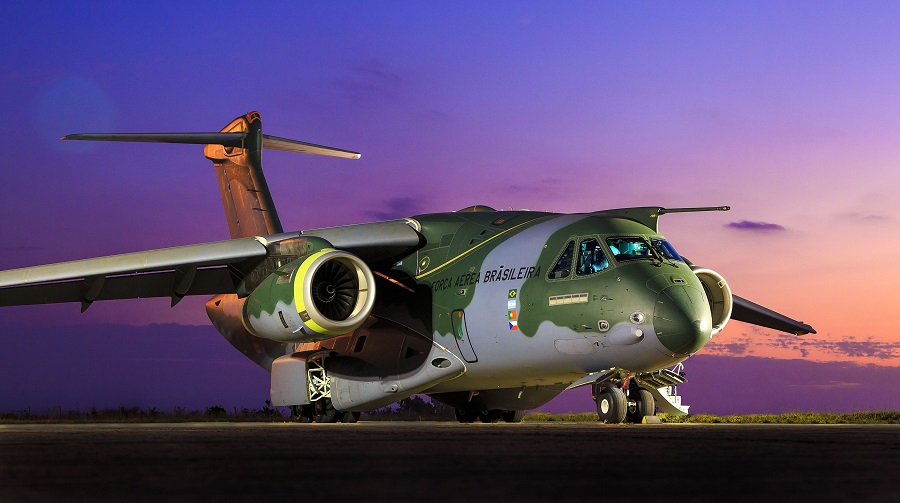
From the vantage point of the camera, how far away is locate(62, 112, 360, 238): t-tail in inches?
881

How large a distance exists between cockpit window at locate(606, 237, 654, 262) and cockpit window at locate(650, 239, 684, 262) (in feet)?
0.65

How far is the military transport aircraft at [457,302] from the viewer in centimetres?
1450

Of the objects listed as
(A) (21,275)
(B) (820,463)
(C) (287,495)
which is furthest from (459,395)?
(C) (287,495)

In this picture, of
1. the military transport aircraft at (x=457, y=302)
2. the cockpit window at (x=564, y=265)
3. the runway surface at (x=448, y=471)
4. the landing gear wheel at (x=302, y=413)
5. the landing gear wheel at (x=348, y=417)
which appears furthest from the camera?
the landing gear wheel at (x=302, y=413)

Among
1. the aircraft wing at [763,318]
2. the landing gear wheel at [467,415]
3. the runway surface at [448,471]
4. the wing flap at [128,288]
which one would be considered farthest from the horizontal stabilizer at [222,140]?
the runway surface at [448,471]

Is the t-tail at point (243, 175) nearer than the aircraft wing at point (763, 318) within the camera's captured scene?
No

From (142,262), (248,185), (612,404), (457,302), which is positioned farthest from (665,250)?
(248,185)

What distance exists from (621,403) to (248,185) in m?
10.8

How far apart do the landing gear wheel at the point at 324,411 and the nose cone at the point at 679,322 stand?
23.2 feet

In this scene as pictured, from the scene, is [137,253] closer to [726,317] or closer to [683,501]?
[726,317]

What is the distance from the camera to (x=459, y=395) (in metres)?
19.8

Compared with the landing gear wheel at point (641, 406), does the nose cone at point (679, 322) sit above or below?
above

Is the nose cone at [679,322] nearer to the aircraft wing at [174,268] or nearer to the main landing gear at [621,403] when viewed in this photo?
the main landing gear at [621,403]

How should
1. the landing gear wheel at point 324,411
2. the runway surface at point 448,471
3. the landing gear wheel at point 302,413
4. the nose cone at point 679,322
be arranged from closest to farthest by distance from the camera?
the runway surface at point 448,471, the nose cone at point 679,322, the landing gear wheel at point 324,411, the landing gear wheel at point 302,413
